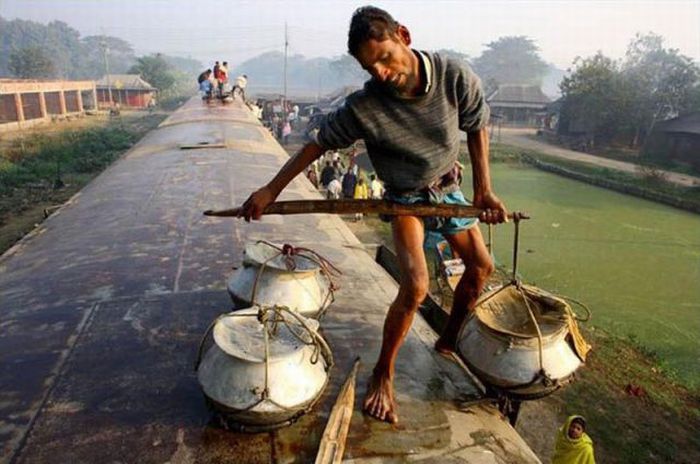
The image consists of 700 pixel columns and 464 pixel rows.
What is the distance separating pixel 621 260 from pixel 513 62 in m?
92.9

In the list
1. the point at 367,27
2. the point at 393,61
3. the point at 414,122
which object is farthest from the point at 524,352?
the point at 367,27

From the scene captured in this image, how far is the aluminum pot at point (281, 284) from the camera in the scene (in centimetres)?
304

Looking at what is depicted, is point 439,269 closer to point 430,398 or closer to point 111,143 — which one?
point 430,398

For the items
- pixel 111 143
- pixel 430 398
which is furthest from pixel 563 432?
pixel 111 143

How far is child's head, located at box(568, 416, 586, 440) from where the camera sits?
12.4 feet

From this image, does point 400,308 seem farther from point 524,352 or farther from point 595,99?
point 595,99

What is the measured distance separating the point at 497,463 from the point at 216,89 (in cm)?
2240

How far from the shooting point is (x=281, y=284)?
3066 mm

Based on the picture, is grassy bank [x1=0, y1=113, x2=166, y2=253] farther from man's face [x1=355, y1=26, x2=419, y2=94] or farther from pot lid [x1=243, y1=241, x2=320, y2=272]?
man's face [x1=355, y1=26, x2=419, y2=94]

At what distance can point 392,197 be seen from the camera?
2922 millimetres

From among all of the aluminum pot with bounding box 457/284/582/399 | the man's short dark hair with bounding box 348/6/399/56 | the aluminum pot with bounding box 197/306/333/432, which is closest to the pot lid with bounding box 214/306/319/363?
the aluminum pot with bounding box 197/306/333/432

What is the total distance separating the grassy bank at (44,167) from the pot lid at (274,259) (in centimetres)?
919

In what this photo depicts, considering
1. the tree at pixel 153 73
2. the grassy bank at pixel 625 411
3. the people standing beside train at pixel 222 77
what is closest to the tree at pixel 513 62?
the tree at pixel 153 73

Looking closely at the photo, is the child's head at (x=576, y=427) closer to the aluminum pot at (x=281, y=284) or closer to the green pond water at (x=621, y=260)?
the aluminum pot at (x=281, y=284)
